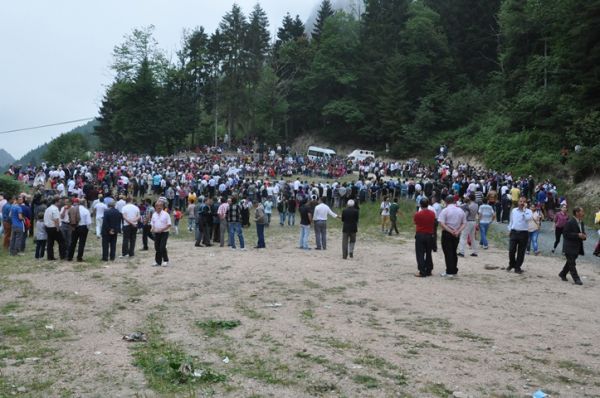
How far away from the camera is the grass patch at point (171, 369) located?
19.4 ft

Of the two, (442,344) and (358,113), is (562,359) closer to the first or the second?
(442,344)

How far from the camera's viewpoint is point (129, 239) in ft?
50.1

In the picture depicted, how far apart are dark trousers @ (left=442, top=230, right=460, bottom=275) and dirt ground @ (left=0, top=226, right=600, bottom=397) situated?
1.29 ft

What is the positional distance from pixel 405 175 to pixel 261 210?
2478cm

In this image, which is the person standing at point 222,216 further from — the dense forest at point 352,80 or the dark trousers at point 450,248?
the dense forest at point 352,80

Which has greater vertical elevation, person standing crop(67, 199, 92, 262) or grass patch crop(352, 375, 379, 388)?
person standing crop(67, 199, 92, 262)

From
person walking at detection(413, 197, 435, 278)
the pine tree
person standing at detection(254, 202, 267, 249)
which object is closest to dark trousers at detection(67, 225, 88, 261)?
person standing at detection(254, 202, 267, 249)

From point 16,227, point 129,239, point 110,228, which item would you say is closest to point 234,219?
point 129,239

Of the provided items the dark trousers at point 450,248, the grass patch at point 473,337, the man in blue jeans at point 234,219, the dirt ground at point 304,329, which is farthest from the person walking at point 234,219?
the grass patch at point 473,337

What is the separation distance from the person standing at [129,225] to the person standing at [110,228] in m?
0.32

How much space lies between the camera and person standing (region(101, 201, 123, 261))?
14.1m

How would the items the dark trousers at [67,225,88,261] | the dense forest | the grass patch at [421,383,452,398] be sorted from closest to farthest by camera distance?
the grass patch at [421,383,452,398]
the dark trousers at [67,225,88,261]
the dense forest

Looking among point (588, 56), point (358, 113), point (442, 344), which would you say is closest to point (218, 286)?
point (442, 344)

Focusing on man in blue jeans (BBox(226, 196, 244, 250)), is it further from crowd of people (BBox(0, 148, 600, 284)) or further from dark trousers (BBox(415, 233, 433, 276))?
dark trousers (BBox(415, 233, 433, 276))
